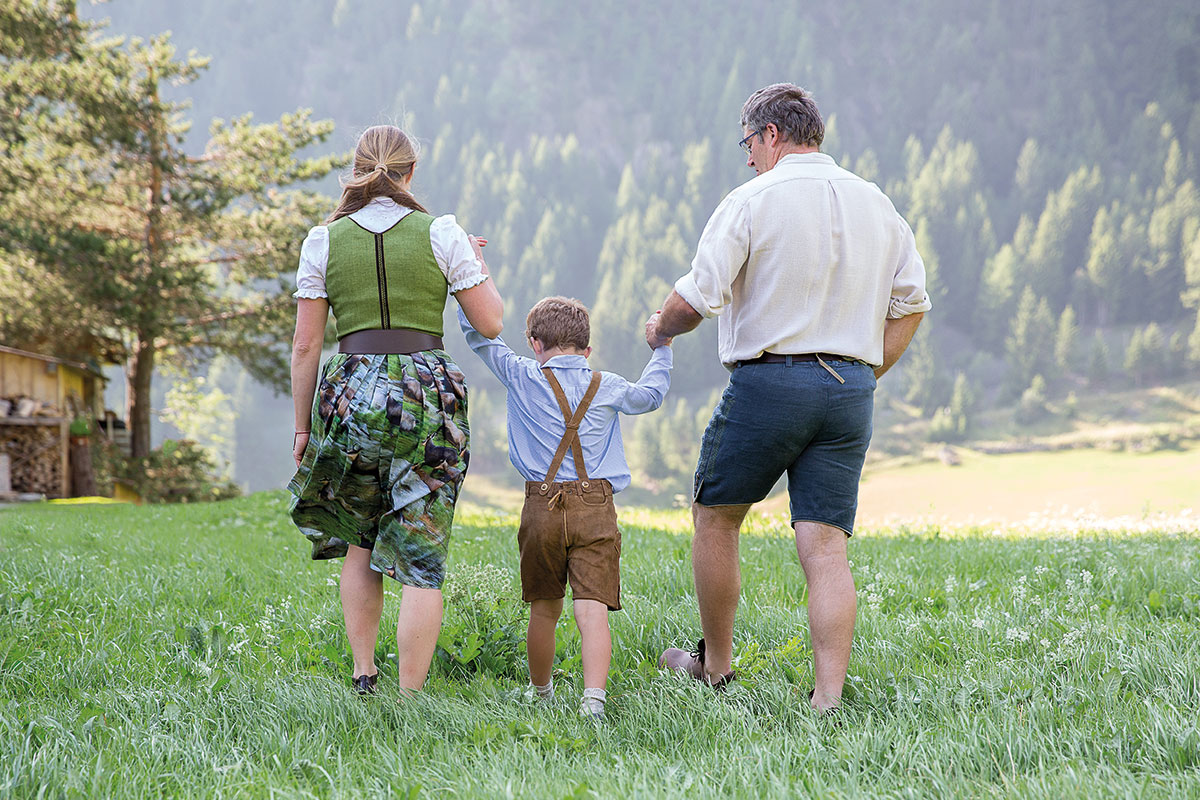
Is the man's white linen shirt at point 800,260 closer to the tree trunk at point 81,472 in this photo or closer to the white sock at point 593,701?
the white sock at point 593,701

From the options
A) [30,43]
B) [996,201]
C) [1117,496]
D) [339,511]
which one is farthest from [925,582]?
[996,201]

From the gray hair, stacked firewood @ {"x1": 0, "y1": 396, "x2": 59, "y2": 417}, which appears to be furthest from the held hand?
stacked firewood @ {"x1": 0, "y1": 396, "x2": 59, "y2": 417}

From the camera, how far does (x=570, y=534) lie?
10.5 feet

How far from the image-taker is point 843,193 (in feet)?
9.84

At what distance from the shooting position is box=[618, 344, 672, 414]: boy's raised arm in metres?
3.29

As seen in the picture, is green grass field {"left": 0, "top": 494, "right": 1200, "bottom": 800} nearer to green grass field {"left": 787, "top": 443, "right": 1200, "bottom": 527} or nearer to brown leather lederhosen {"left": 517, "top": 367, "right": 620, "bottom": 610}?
brown leather lederhosen {"left": 517, "top": 367, "right": 620, "bottom": 610}

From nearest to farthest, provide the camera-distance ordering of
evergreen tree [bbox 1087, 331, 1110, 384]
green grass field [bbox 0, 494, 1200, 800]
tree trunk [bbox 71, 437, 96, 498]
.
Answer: green grass field [bbox 0, 494, 1200, 800] → tree trunk [bbox 71, 437, 96, 498] → evergreen tree [bbox 1087, 331, 1110, 384]

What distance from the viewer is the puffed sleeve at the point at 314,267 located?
10.3 ft

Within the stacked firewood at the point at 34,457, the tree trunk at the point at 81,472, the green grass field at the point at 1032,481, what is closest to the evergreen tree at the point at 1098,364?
the green grass field at the point at 1032,481

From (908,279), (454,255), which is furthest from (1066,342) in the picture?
(454,255)

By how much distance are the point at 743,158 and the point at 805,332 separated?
137 m

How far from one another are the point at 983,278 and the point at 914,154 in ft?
74.6

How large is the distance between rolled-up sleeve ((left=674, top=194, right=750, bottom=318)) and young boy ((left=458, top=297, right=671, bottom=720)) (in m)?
0.45

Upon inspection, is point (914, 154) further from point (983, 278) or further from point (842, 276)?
point (842, 276)
